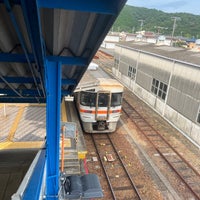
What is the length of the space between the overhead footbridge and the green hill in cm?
11206

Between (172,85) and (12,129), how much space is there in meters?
10.7

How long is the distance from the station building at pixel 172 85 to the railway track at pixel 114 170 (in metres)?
5.06

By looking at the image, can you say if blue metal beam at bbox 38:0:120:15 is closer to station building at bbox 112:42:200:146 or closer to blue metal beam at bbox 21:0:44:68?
blue metal beam at bbox 21:0:44:68

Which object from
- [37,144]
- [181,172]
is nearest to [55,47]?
[37,144]

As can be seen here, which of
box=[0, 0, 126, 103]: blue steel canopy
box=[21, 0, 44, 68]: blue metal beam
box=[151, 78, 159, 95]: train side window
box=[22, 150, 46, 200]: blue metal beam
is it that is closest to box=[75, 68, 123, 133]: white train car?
box=[22, 150, 46, 200]: blue metal beam

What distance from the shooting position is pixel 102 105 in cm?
1195

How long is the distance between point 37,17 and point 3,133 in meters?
8.71

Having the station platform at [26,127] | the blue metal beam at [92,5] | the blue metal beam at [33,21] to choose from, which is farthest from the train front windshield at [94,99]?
the blue metal beam at [92,5]

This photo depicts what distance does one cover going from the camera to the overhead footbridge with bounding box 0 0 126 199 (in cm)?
244

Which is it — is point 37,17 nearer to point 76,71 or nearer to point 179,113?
point 76,71

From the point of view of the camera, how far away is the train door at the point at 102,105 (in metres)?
11.8

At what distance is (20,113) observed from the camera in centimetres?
1225

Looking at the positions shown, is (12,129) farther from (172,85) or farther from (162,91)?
(162,91)

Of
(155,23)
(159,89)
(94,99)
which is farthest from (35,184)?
(155,23)
